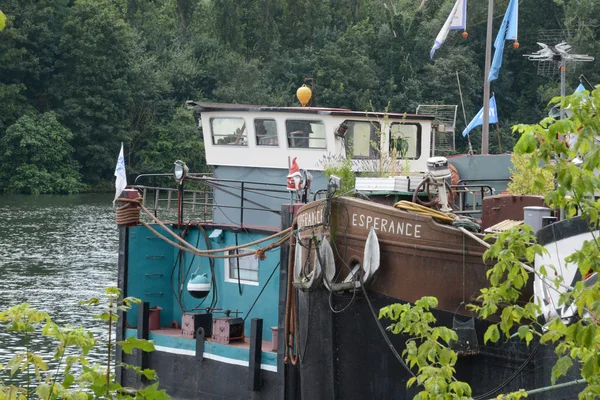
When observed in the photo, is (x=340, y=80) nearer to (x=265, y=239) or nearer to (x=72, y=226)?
(x=72, y=226)

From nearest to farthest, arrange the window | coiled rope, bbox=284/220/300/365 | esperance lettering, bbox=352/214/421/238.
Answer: esperance lettering, bbox=352/214/421/238 < coiled rope, bbox=284/220/300/365 < the window

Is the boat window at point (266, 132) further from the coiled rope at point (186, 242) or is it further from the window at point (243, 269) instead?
the window at point (243, 269)

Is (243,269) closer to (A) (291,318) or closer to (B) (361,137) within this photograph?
(A) (291,318)

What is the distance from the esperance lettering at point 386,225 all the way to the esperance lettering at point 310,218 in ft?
1.78

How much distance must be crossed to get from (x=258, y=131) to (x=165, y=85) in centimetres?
5203

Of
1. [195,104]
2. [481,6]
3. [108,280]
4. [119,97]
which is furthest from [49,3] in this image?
[195,104]

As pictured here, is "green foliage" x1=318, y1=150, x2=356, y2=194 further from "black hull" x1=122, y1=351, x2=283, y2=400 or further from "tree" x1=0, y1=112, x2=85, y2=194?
"tree" x1=0, y1=112, x2=85, y2=194

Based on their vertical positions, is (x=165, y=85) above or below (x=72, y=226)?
above

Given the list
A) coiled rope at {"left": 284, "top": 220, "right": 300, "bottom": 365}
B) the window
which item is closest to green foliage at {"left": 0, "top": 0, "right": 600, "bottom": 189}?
the window

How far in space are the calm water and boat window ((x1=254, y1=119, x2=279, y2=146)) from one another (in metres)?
5.88

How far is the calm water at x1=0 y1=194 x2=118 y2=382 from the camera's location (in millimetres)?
25631

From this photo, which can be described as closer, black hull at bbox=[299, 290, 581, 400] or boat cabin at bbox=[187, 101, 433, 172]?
black hull at bbox=[299, 290, 581, 400]

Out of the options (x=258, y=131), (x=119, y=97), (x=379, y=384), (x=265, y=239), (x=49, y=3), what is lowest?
(x=379, y=384)

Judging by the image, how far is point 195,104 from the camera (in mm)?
18844
